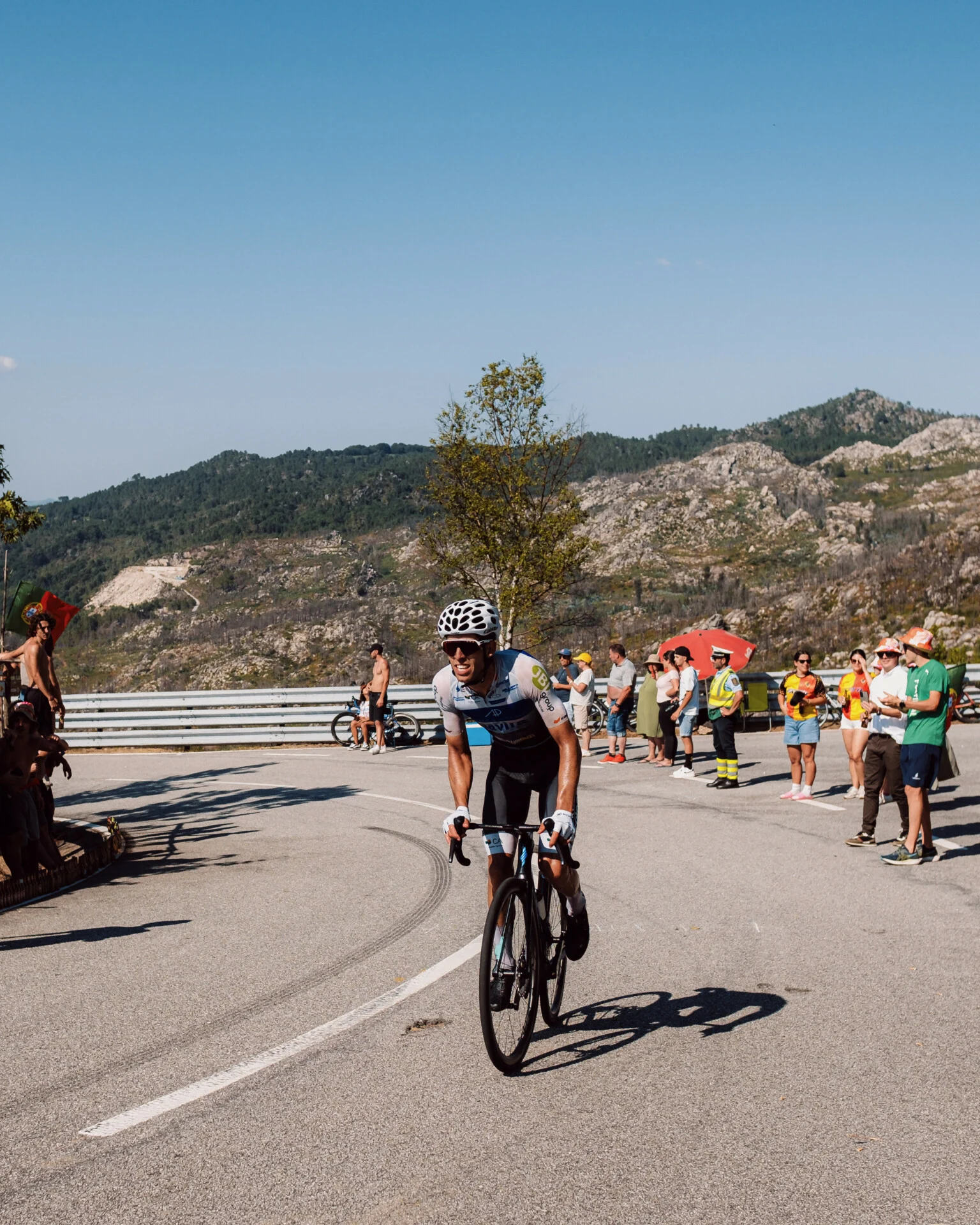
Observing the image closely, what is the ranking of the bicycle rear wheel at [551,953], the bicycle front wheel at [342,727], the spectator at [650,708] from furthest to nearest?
the bicycle front wheel at [342,727], the spectator at [650,708], the bicycle rear wheel at [551,953]

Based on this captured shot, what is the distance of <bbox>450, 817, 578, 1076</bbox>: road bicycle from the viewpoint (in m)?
4.70

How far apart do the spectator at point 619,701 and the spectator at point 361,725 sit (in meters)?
5.67

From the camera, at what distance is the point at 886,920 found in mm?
7555

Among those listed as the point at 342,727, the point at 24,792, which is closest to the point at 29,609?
the point at 24,792

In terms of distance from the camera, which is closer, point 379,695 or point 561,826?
point 561,826

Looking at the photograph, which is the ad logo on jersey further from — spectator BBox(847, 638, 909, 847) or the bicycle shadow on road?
spectator BBox(847, 638, 909, 847)

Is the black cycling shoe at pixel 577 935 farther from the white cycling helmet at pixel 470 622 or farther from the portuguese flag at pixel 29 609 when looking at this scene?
the portuguese flag at pixel 29 609

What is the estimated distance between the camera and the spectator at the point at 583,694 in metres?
A: 19.0

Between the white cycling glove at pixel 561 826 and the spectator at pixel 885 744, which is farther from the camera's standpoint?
the spectator at pixel 885 744

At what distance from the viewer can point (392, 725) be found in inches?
914

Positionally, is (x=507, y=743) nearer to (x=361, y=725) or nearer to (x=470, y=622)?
(x=470, y=622)

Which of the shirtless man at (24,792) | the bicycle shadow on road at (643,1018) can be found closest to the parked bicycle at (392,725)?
the shirtless man at (24,792)

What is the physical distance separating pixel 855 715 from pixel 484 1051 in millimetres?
9336

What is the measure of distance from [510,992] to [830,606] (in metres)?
47.2
